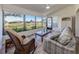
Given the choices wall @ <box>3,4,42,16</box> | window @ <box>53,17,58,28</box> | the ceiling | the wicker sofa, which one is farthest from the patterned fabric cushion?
wall @ <box>3,4,42,16</box>

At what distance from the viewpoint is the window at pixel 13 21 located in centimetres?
198

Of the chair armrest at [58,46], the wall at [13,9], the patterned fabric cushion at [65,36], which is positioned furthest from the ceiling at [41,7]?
the chair armrest at [58,46]

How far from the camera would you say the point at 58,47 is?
207cm

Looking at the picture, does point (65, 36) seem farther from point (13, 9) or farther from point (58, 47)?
point (13, 9)

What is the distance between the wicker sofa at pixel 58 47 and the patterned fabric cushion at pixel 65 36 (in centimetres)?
7

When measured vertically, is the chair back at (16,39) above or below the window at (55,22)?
below

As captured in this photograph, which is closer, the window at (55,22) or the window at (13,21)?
the window at (13,21)

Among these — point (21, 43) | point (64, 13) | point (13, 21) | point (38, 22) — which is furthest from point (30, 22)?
point (64, 13)

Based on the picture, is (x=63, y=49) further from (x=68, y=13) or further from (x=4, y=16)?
(x=4, y=16)

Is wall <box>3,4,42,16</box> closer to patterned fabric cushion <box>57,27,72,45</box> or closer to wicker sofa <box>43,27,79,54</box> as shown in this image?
wicker sofa <box>43,27,79,54</box>

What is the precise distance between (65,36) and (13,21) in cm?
104

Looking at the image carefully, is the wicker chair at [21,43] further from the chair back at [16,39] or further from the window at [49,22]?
the window at [49,22]

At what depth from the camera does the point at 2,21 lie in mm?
1999
